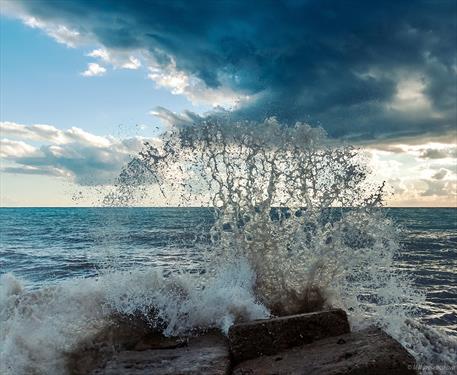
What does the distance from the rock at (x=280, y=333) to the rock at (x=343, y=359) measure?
11 cm

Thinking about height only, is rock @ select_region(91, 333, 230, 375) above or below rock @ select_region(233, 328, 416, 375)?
below

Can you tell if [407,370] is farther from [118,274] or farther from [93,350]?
[118,274]

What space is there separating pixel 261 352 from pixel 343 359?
948mm

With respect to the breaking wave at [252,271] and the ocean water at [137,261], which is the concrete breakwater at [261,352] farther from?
the ocean water at [137,261]

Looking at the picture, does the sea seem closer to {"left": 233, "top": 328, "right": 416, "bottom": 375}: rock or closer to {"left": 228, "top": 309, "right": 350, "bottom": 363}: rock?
{"left": 228, "top": 309, "right": 350, "bottom": 363}: rock

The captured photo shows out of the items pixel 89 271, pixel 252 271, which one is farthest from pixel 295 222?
pixel 89 271

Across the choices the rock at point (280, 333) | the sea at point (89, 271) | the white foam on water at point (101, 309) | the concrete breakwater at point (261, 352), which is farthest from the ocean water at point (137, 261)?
the rock at point (280, 333)

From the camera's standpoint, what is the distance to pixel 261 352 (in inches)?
189

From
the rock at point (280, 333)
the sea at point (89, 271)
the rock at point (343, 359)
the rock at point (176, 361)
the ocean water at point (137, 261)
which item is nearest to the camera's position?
the rock at point (343, 359)

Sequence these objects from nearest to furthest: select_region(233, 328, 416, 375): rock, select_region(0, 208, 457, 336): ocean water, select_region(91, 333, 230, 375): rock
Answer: select_region(233, 328, 416, 375): rock < select_region(91, 333, 230, 375): rock < select_region(0, 208, 457, 336): ocean water

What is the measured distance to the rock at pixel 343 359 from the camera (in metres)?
4.02

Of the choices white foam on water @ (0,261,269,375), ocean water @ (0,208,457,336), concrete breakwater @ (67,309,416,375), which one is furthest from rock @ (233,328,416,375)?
ocean water @ (0,208,457,336)

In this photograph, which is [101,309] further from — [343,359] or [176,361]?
[343,359]

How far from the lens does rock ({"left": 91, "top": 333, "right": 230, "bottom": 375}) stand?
4434 mm
